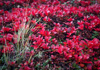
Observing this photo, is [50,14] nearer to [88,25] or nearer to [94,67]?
[88,25]

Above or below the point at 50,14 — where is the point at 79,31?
below

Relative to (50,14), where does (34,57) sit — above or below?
below

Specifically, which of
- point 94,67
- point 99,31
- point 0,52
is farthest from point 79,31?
point 0,52

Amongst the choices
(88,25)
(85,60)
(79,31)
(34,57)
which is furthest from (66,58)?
(88,25)

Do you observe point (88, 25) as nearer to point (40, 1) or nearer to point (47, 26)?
point (47, 26)

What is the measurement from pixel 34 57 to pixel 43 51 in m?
0.25

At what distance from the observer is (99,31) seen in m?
2.96

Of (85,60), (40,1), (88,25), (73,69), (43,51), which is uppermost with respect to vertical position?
(40,1)

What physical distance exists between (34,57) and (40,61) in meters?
0.17

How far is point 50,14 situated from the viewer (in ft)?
10.9

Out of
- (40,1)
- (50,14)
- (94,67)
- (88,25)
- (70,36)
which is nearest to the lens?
(94,67)

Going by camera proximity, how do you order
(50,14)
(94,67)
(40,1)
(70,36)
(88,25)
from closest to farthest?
(94,67), (70,36), (88,25), (50,14), (40,1)

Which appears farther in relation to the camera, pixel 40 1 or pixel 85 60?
pixel 40 1

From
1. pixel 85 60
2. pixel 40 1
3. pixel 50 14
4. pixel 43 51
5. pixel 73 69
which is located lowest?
pixel 73 69
